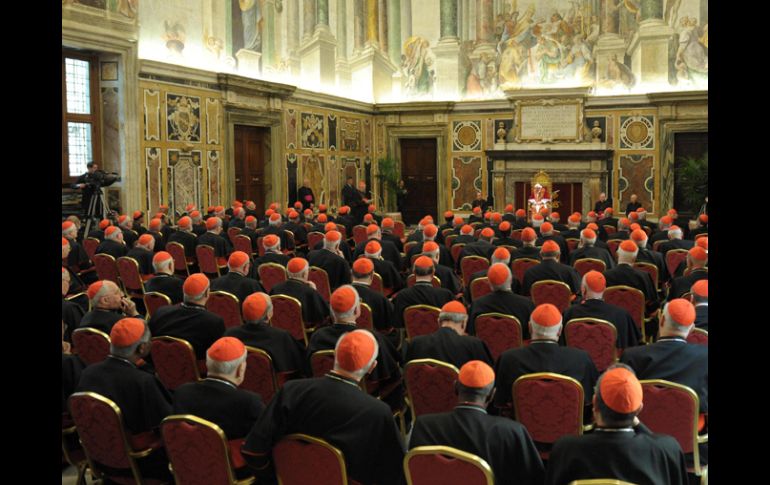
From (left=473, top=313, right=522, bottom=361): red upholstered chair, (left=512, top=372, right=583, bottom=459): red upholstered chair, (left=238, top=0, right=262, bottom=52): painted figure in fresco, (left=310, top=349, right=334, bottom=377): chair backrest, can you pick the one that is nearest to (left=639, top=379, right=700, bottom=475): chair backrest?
(left=512, top=372, right=583, bottom=459): red upholstered chair

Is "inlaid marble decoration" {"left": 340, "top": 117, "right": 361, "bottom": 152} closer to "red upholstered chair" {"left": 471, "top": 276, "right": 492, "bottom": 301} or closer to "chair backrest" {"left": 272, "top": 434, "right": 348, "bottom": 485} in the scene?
"red upholstered chair" {"left": 471, "top": 276, "right": 492, "bottom": 301}

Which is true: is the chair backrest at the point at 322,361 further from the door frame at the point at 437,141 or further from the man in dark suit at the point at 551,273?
the door frame at the point at 437,141

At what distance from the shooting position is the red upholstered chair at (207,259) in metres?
10.3

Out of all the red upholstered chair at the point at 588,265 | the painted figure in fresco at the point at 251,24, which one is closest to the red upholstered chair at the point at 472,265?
the red upholstered chair at the point at 588,265

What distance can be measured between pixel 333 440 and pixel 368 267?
356cm

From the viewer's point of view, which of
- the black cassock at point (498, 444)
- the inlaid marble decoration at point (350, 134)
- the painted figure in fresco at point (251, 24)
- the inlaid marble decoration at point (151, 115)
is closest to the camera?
the black cassock at point (498, 444)

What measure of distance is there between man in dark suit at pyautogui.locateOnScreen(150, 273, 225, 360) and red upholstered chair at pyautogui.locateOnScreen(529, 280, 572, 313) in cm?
345

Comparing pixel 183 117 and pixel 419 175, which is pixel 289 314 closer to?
pixel 183 117

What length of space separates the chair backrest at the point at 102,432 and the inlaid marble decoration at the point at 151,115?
36.6ft

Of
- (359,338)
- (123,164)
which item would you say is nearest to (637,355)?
(359,338)

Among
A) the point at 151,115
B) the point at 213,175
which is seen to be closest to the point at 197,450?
the point at 151,115

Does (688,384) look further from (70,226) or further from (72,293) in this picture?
(70,226)

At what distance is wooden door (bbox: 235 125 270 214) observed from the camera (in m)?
17.5

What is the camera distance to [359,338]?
390 cm
